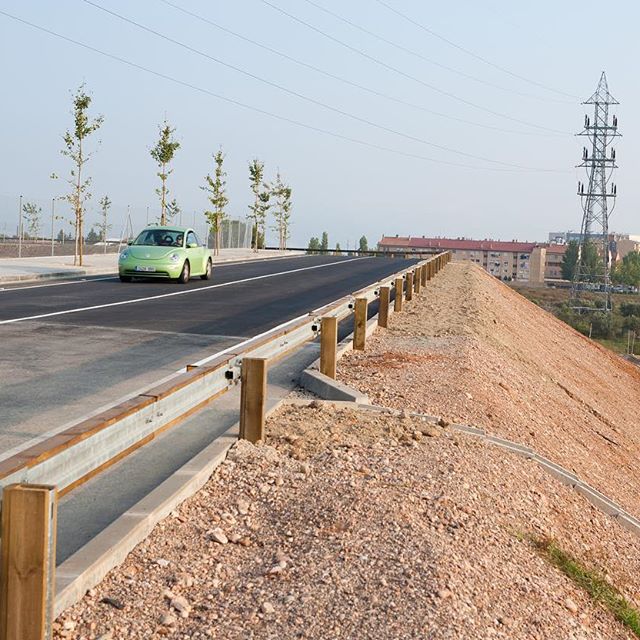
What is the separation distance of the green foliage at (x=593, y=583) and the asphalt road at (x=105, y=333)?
375cm

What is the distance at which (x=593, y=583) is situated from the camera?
579 centimetres

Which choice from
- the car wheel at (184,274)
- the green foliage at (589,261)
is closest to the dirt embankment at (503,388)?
the car wheel at (184,274)

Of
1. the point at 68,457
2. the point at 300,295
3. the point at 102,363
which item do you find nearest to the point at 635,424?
the point at 300,295

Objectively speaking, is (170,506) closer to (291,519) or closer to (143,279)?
(291,519)

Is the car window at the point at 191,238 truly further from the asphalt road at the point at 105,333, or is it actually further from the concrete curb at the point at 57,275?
the concrete curb at the point at 57,275

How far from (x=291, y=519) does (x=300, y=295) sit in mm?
19285

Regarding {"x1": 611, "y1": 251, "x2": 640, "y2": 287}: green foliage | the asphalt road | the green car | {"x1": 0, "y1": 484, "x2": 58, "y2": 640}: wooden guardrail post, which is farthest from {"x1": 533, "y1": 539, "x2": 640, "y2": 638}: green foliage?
{"x1": 611, "y1": 251, "x2": 640, "y2": 287}: green foliage

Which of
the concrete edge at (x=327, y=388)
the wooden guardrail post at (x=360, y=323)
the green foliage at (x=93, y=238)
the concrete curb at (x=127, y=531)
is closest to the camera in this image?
the concrete curb at (x=127, y=531)

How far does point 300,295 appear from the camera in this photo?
81.0ft

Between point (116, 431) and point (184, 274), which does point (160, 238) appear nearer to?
point (184, 274)

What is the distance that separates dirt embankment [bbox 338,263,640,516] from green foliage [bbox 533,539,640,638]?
3200 mm

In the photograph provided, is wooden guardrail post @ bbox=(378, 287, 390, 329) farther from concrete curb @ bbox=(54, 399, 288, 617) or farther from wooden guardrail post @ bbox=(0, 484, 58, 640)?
wooden guardrail post @ bbox=(0, 484, 58, 640)

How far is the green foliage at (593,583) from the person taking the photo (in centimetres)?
552

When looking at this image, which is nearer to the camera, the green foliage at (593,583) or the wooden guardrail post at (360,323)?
the green foliage at (593,583)
